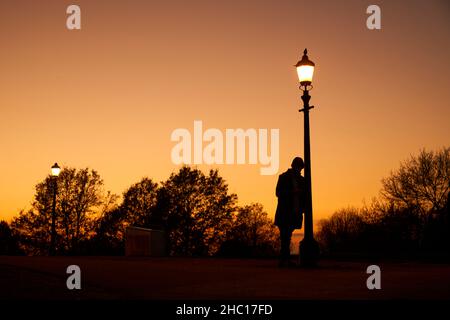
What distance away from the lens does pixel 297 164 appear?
11008 millimetres

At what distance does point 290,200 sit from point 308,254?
115 centimetres

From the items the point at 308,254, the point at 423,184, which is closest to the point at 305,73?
the point at 308,254

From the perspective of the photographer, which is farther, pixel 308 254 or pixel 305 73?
pixel 305 73

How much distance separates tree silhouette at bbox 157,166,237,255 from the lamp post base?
1952 inches

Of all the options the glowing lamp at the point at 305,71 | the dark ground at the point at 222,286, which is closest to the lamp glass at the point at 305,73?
the glowing lamp at the point at 305,71

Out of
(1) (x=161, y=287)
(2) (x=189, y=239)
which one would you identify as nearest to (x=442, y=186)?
(2) (x=189, y=239)

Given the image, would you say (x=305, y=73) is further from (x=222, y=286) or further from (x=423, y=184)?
(x=423, y=184)

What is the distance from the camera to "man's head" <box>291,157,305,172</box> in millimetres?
10945

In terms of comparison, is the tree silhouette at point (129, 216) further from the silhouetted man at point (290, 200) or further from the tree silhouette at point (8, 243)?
the silhouetted man at point (290, 200)

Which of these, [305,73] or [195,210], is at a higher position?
[305,73]

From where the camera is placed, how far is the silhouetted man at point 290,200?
1112cm
